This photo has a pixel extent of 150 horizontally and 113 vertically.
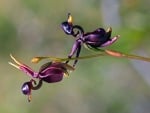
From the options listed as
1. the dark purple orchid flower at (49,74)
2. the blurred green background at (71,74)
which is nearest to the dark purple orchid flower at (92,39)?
the dark purple orchid flower at (49,74)

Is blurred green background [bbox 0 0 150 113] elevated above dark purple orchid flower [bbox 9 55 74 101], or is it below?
below

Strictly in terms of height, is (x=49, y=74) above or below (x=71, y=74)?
above

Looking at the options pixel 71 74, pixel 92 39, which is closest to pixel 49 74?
pixel 92 39

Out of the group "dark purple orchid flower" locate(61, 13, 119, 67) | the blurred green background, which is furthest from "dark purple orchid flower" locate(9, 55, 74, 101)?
the blurred green background

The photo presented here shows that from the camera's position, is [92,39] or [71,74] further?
[71,74]

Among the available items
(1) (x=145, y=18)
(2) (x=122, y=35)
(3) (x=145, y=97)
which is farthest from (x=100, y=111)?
(2) (x=122, y=35)

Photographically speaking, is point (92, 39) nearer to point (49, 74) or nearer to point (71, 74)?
point (49, 74)

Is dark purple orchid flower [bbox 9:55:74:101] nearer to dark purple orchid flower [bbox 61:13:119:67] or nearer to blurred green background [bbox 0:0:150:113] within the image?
dark purple orchid flower [bbox 61:13:119:67]

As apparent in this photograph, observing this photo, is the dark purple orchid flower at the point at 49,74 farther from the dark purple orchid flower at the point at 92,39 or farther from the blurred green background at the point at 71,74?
the blurred green background at the point at 71,74

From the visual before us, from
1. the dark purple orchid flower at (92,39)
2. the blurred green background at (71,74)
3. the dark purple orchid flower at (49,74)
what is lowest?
the blurred green background at (71,74)
